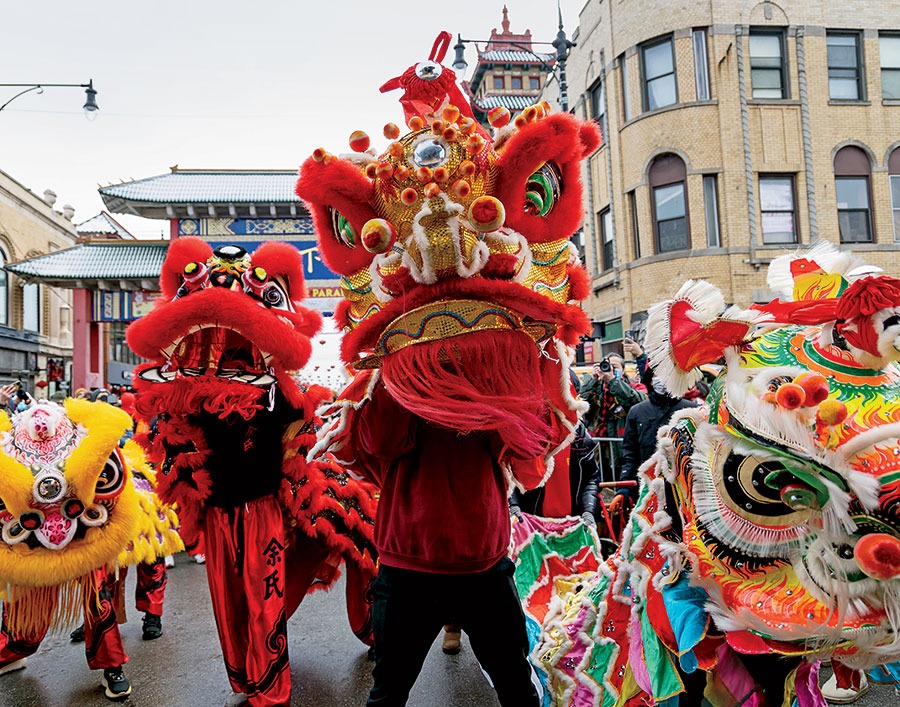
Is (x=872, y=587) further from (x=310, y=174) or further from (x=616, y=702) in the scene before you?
(x=310, y=174)

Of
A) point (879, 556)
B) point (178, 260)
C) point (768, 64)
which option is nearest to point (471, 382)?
point (879, 556)

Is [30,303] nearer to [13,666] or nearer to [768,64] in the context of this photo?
[768,64]

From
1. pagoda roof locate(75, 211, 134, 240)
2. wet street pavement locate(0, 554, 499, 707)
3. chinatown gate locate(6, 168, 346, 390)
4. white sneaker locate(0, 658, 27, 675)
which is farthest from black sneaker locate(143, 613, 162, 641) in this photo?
pagoda roof locate(75, 211, 134, 240)

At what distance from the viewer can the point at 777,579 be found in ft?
5.19

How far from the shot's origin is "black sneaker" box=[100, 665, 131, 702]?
10.8 ft

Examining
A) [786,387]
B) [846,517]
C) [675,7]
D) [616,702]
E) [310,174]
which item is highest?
[675,7]

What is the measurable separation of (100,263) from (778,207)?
15.0 m

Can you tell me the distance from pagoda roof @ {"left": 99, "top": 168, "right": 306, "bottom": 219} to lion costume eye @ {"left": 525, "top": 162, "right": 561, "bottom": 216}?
46.8 feet

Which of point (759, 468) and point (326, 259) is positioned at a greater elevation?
point (326, 259)

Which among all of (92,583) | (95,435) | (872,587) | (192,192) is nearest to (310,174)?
(872,587)

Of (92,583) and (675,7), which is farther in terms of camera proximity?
(675,7)

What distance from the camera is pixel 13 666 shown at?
144 inches

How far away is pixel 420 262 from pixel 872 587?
1250 mm

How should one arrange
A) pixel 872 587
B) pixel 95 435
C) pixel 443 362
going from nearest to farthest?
pixel 872 587, pixel 443 362, pixel 95 435
